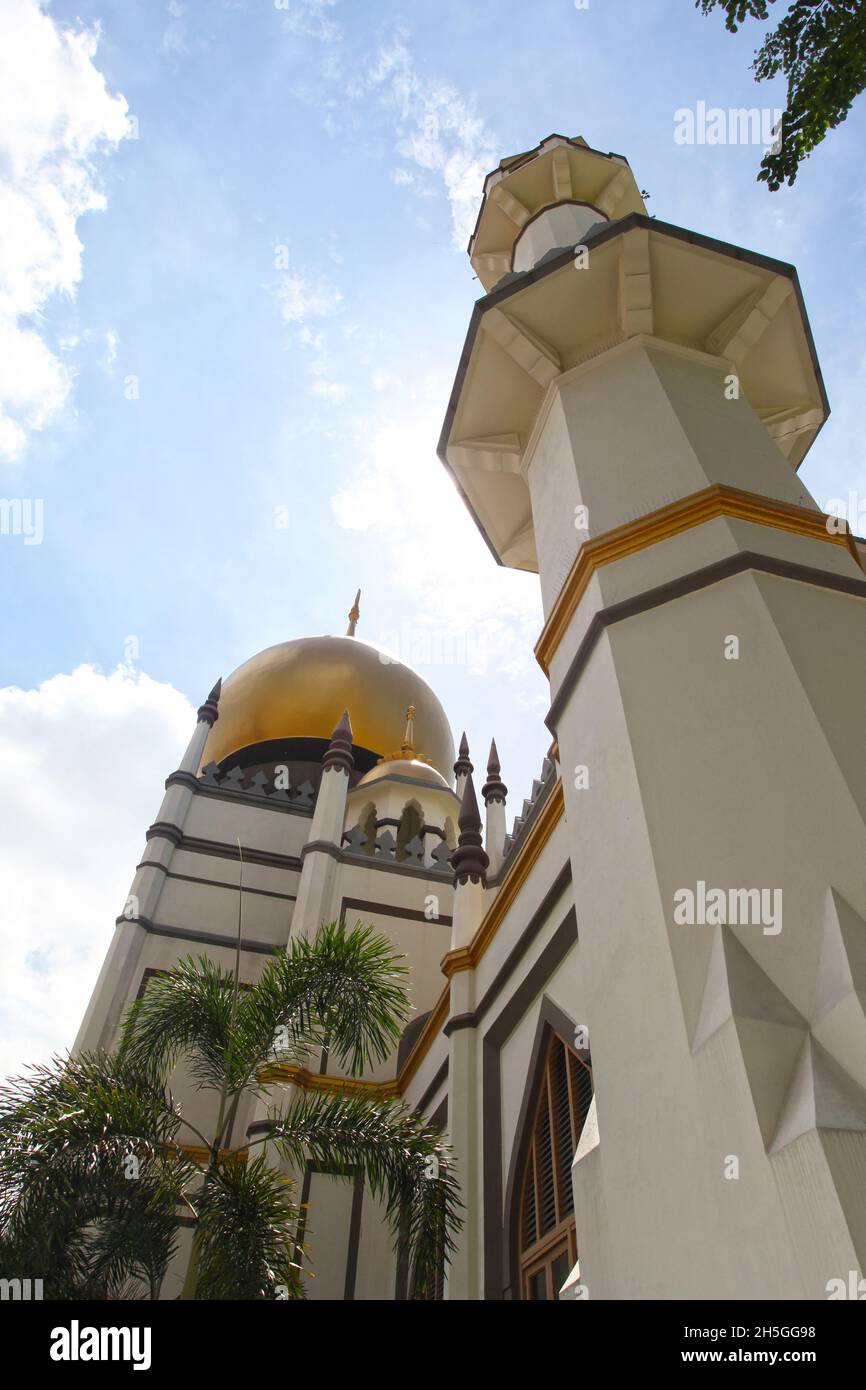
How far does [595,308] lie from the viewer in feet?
25.5

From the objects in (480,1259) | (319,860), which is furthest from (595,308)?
(319,860)

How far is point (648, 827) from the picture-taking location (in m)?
4.14

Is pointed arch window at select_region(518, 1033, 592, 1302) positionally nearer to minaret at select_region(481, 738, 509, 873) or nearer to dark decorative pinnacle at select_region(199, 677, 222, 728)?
minaret at select_region(481, 738, 509, 873)

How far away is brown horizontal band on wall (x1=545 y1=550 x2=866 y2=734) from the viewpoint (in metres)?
5.14

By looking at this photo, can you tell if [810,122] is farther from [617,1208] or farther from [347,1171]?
[347,1171]

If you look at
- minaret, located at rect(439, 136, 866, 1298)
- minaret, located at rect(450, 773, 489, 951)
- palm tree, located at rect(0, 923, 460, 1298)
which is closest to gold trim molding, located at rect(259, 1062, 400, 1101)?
minaret, located at rect(450, 773, 489, 951)

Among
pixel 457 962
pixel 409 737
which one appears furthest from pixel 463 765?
pixel 457 962

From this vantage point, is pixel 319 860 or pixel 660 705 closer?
pixel 660 705

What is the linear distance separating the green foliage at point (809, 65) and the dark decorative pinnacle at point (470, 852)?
24.4 ft

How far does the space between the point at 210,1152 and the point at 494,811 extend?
12128mm

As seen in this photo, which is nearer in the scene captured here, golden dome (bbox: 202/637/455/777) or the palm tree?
the palm tree

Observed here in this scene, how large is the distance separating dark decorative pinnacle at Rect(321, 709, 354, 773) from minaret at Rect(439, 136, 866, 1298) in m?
9.72

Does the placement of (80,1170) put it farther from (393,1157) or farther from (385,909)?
(385,909)

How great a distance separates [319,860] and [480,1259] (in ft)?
27.8
